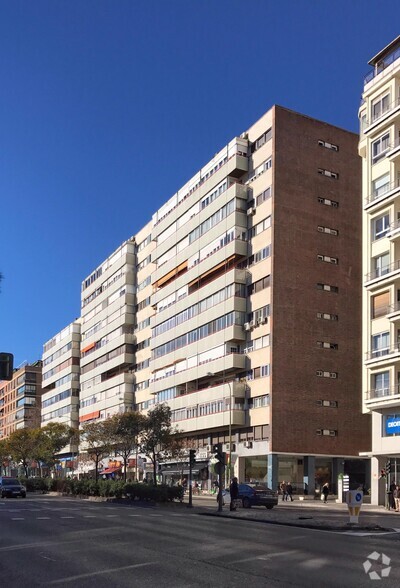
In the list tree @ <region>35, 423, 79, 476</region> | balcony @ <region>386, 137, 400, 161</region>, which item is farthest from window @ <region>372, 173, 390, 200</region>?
tree @ <region>35, 423, 79, 476</region>

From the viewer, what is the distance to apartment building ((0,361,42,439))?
149250 millimetres

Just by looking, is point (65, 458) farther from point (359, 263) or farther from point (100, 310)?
point (359, 263)

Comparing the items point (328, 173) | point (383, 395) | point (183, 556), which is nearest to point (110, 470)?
point (328, 173)

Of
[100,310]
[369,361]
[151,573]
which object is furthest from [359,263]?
[151,573]

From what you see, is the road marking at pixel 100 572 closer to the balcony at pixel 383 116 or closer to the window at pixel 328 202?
the balcony at pixel 383 116

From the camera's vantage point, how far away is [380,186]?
5147 cm

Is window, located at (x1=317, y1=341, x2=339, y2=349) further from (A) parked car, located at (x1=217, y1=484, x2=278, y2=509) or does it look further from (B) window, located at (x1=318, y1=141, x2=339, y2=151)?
(A) parked car, located at (x1=217, y1=484, x2=278, y2=509)

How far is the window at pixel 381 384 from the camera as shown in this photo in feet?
159

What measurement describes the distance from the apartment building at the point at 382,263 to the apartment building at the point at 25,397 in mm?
101058

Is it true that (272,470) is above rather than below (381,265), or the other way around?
below

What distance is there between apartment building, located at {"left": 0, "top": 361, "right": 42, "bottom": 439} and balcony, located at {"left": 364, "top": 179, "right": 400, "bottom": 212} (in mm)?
102375

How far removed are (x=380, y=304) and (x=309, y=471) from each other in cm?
→ 1724

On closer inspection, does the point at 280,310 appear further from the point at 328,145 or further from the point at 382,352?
the point at 328,145

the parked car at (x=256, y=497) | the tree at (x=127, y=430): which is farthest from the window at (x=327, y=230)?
the parked car at (x=256, y=497)
